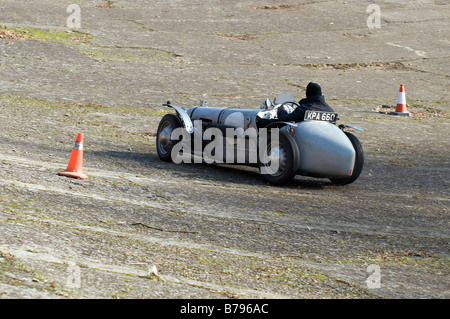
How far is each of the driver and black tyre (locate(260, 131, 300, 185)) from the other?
363 millimetres

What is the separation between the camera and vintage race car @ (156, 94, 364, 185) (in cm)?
866

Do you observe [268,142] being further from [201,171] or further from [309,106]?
[201,171]

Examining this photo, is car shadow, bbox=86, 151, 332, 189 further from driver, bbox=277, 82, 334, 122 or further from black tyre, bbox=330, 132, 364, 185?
driver, bbox=277, 82, 334, 122

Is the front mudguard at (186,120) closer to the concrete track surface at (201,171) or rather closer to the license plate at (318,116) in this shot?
the concrete track surface at (201,171)

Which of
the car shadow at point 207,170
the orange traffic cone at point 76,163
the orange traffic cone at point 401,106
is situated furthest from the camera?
the orange traffic cone at point 401,106

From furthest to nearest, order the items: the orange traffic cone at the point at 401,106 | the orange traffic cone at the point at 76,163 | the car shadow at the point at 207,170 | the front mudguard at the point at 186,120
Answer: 1. the orange traffic cone at the point at 401,106
2. the front mudguard at the point at 186,120
3. the car shadow at the point at 207,170
4. the orange traffic cone at the point at 76,163

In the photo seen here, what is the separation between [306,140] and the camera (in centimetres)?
868

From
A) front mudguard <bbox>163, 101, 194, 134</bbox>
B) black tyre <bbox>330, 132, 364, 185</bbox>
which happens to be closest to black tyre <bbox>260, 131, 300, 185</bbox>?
black tyre <bbox>330, 132, 364, 185</bbox>

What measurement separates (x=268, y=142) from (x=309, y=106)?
0.70 meters

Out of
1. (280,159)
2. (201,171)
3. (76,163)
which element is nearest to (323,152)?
(280,159)

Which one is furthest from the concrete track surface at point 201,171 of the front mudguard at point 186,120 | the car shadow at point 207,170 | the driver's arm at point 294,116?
the driver's arm at point 294,116

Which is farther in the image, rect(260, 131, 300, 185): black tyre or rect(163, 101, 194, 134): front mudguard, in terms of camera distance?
rect(163, 101, 194, 134): front mudguard

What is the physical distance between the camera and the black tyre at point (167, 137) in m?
9.84
